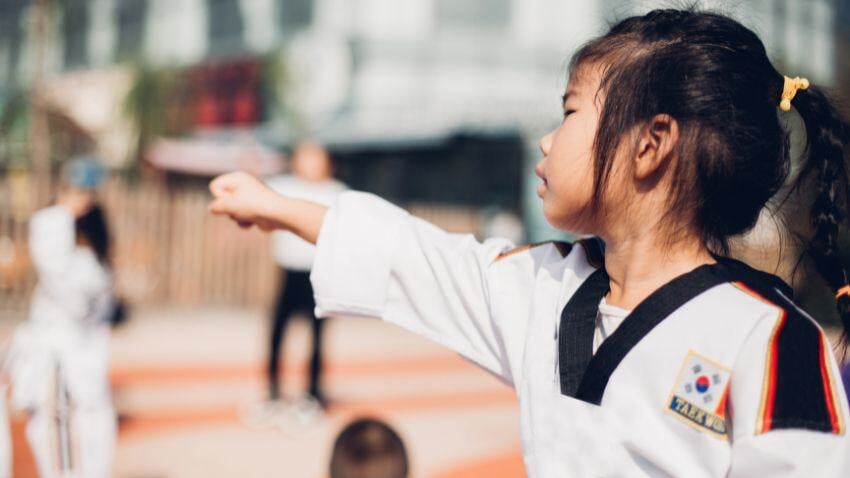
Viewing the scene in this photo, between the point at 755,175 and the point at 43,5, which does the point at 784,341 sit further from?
the point at 43,5

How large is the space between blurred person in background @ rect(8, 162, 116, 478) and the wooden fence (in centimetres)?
607

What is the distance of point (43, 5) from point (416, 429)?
28.9 feet

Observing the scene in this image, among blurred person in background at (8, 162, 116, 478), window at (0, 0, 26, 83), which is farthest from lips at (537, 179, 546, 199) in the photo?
window at (0, 0, 26, 83)

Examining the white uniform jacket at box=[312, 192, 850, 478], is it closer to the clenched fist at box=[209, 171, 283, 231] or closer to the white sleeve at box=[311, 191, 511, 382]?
the white sleeve at box=[311, 191, 511, 382]

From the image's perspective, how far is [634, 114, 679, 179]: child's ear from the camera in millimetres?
1412

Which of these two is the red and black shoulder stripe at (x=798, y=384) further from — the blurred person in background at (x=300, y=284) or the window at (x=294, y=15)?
the window at (x=294, y=15)

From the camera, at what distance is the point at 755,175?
143 centimetres

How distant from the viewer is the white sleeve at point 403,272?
1683mm

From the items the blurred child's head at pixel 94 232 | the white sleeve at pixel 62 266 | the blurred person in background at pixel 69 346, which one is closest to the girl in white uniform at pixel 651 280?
the blurred person in background at pixel 69 346

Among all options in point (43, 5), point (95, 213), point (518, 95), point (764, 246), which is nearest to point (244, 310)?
point (43, 5)

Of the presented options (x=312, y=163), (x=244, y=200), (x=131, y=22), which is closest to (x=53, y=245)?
(x=312, y=163)

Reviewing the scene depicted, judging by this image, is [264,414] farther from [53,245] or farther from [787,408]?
[787,408]

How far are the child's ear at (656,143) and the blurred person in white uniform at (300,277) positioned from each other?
419 centimetres

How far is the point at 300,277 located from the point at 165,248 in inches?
241
